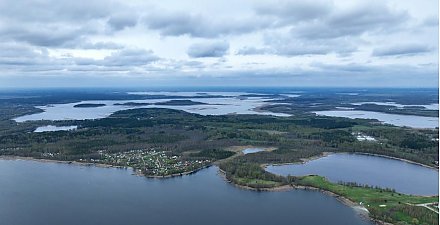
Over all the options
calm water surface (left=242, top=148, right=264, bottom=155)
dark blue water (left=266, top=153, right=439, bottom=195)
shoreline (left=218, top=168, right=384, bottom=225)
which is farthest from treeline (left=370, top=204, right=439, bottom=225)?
calm water surface (left=242, top=148, right=264, bottom=155)

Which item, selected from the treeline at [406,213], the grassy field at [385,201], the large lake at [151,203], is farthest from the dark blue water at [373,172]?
the large lake at [151,203]

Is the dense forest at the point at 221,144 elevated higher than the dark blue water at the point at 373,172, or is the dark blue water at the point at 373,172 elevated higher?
the dense forest at the point at 221,144

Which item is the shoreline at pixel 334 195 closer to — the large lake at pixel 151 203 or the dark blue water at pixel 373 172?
the large lake at pixel 151 203

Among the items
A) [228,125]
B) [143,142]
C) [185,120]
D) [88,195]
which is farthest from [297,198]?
[185,120]

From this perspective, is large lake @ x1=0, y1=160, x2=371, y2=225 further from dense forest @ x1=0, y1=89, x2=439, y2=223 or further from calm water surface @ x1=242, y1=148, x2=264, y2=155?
calm water surface @ x1=242, y1=148, x2=264, y2=155

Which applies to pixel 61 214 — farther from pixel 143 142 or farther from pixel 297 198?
pixel 143 142

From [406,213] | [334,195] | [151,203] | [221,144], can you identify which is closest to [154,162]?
[151,203]
